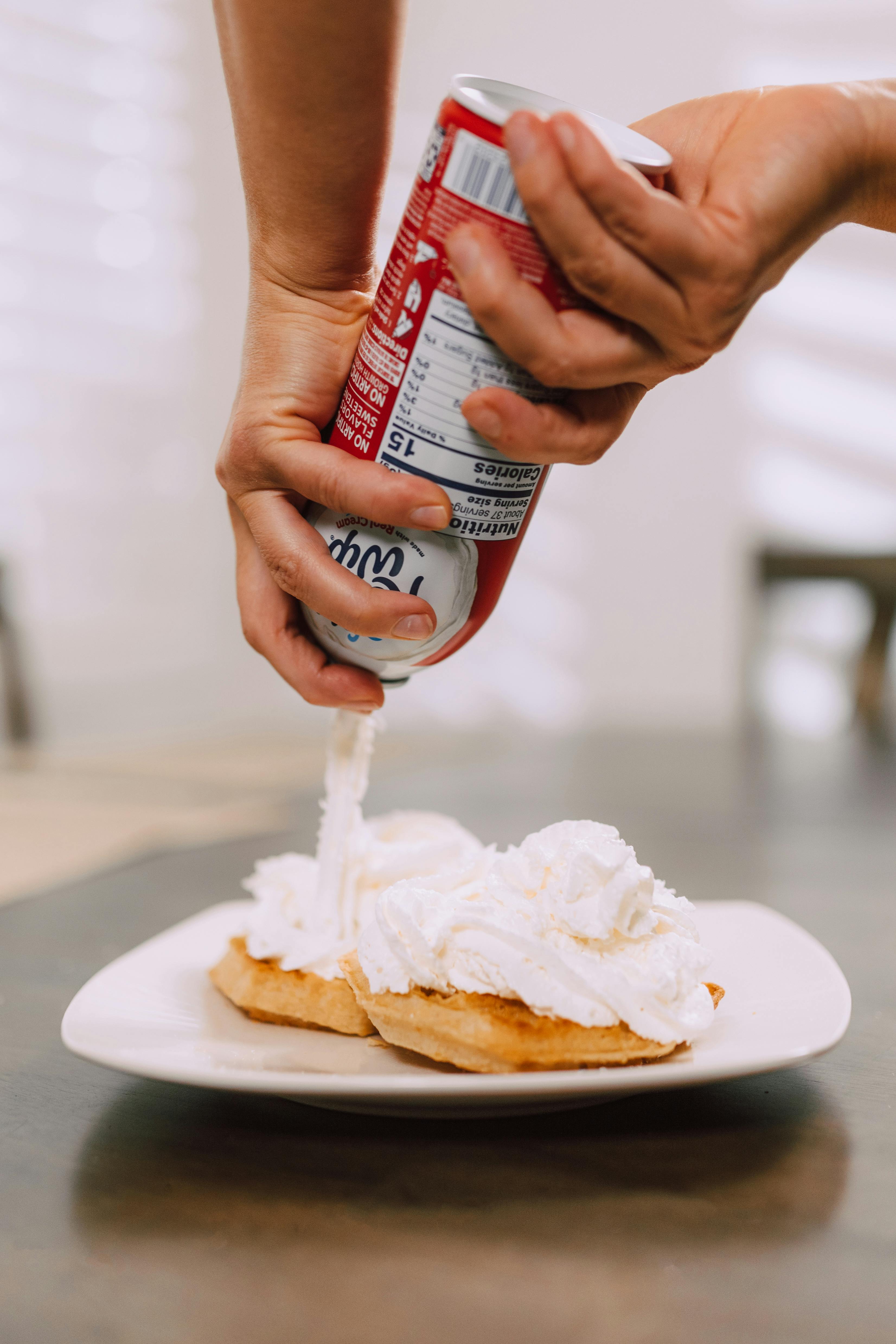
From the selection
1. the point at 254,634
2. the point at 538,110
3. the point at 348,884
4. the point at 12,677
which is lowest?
the point at 12,677

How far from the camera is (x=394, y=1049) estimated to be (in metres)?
0.55

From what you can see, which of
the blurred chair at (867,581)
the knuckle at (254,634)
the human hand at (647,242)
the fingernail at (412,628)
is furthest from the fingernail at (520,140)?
the blurred chair at (867,581)

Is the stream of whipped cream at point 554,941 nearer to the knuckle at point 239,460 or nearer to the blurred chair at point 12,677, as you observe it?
the knuckle at point 239,460

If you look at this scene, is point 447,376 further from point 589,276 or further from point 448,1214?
point 448,1214

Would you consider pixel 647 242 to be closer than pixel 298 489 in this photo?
Yes

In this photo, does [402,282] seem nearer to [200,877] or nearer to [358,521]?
[358,521]

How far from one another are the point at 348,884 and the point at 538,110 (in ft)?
1.48

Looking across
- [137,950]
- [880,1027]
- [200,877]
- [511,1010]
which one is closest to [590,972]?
[511,1010]

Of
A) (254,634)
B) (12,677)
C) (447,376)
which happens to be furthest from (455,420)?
(12,677)

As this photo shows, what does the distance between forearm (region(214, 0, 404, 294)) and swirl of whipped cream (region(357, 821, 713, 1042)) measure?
1.26 feet

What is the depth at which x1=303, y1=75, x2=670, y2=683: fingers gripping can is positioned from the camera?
1.57 feet

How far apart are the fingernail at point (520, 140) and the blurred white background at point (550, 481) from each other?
9.36 feet

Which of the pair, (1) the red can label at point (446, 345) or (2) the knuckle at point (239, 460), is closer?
(1) the red can label at point (446, 345)

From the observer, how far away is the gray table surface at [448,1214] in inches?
13.7
